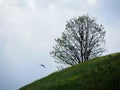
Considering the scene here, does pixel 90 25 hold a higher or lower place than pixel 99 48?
higher

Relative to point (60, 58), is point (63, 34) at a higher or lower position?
higher

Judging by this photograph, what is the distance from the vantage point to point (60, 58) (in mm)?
60594

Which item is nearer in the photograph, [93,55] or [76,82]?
[76,82]

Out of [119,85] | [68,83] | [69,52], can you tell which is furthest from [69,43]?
[119,85]

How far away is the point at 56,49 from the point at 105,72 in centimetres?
3431

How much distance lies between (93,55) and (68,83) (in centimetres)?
2971

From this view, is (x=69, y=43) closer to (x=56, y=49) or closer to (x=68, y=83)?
(x=56, y=49)

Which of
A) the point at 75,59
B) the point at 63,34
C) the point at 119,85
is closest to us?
the point at 119,85

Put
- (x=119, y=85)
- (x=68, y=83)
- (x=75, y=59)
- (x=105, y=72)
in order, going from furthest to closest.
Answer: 1. (x=75, y=59)
2. (x=68, y=83)
3. (x=105, y=72)
4. (x=119, y=85)

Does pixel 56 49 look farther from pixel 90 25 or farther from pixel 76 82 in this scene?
pixel 76 82

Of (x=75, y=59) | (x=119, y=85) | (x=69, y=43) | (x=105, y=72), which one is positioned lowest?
(x=119, y=85)

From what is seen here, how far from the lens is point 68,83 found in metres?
30.8

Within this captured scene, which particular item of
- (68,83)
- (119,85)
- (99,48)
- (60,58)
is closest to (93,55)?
(99,48)

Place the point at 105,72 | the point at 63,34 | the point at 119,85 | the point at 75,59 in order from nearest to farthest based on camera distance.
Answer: the point at 119,85 → the point at 105,72 → the point at 75,59 → the point at 63,34
